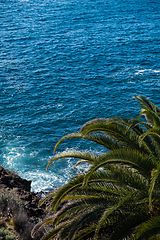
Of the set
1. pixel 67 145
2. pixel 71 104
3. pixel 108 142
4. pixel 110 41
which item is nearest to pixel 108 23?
pixel 110 41

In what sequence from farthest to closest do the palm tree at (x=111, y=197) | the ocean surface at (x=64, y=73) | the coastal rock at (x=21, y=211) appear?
1. the ocean surface at (x=64, y=73)
2. the coastal rock at (x=21, y=211)
3. the palm tree at (x=111, y=197)

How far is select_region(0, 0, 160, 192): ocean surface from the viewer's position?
27203mm

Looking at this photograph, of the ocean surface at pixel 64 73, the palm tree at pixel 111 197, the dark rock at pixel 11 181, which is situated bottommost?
the palm tree at pixel 111 197

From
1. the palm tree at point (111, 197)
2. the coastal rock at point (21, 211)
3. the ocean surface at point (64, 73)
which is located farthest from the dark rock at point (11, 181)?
the palm tree at point (111, 197)

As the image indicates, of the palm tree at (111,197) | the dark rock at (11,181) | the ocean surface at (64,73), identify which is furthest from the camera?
the ocean surface at (64,73)

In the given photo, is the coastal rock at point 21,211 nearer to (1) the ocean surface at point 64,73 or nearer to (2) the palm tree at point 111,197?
(2) the palm tree at point 111,197

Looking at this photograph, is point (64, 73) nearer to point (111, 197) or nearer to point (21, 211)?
point (21, 211)

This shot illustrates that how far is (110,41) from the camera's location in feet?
163

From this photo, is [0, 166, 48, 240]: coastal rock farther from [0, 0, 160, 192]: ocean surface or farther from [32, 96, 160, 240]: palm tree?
[0, 0, 160, 192]: ocean surface

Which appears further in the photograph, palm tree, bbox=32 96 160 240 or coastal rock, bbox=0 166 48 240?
coastal rock, bbox=0 166 48 240

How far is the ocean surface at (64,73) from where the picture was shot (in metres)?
27.2

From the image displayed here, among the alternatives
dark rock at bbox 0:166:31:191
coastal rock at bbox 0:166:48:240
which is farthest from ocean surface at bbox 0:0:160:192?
coastal rock at bbox 0:166:48:240

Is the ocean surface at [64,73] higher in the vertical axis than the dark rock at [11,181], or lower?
higher

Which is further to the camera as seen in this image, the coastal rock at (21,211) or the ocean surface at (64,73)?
the ocean surface at (64,73)
